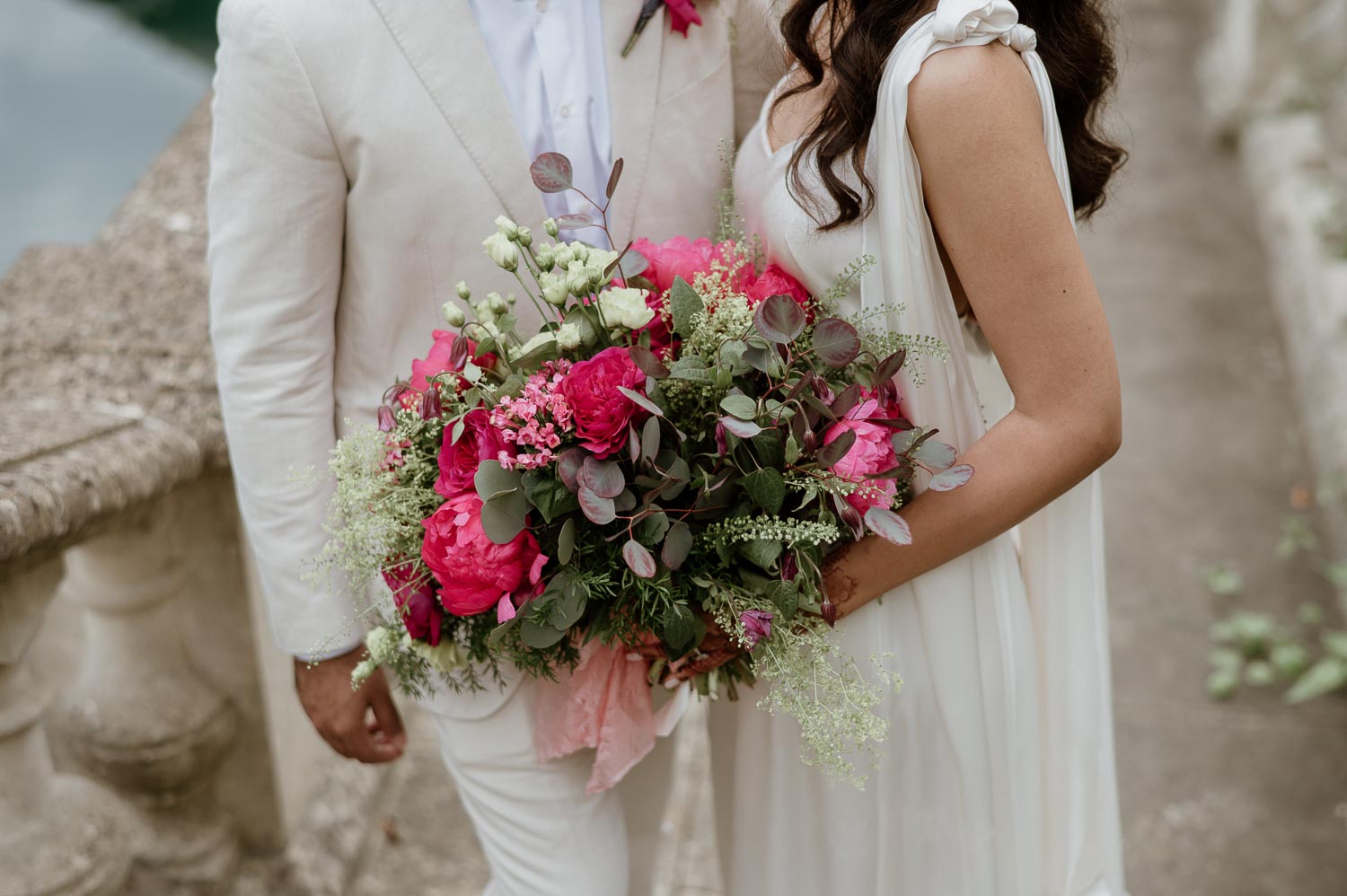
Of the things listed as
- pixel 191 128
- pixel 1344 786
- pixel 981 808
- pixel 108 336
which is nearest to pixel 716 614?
pixel 981 808

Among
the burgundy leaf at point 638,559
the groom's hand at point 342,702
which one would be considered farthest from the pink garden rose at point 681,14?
the groom's hand at point 342,702

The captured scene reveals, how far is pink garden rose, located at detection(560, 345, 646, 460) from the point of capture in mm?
1266

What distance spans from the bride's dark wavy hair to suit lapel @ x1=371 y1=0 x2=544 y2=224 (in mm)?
389

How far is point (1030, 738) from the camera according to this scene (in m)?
1.70

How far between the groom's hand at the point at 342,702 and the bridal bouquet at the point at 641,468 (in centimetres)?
34

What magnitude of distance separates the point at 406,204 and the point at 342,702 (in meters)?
0.77

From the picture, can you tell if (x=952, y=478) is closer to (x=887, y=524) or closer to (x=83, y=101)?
(x=887, y=524)

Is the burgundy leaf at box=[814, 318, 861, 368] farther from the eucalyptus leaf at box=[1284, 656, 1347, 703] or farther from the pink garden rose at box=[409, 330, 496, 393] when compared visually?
the eucalyptus leaf at box=[1284, 656, 1347, 703]

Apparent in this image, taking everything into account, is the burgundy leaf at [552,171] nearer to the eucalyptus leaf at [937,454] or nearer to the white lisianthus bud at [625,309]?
the white lisianthus bud at [625,309]

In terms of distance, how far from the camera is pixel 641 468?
131cm

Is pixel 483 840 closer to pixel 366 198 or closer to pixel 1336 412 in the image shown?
pixel 366 198

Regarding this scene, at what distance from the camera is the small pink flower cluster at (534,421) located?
1.27 metres

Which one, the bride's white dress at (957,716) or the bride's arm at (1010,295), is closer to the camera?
the bride's arm at (1010,295)

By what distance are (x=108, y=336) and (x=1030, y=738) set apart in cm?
183
